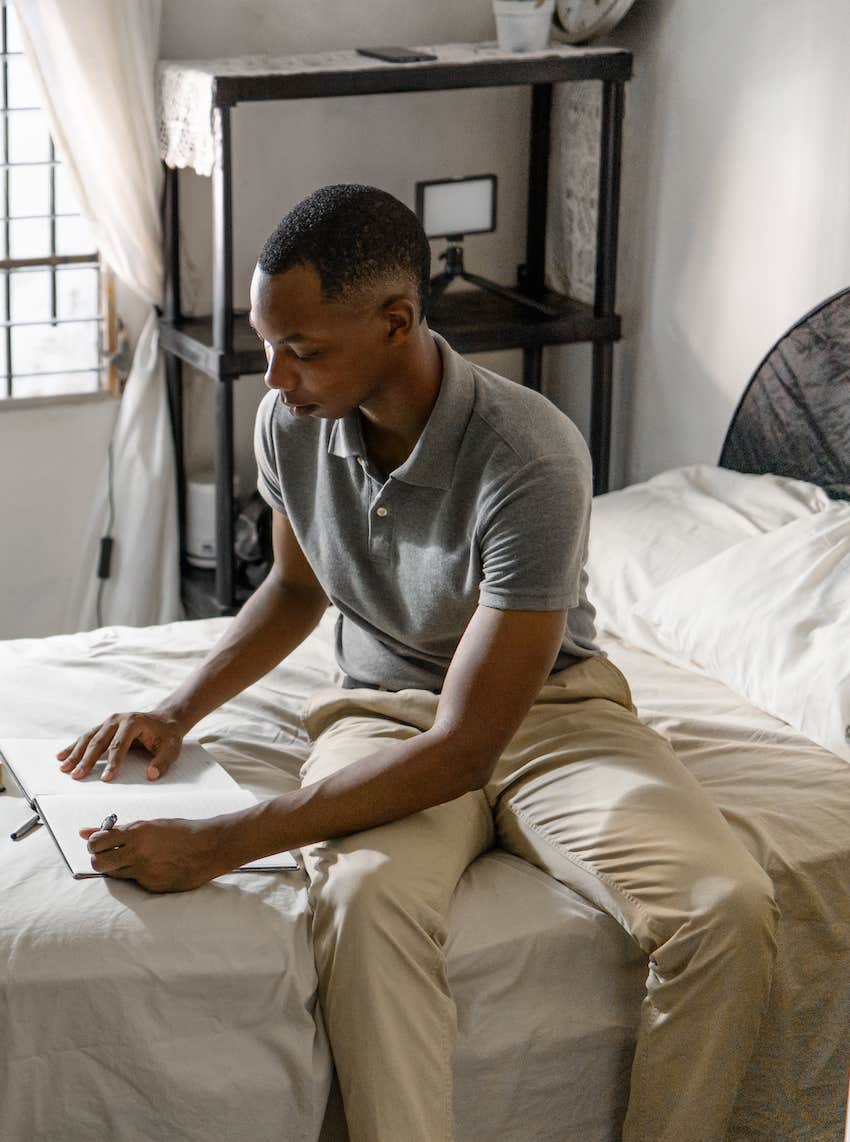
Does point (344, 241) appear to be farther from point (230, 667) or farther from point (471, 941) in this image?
point (471, 941)

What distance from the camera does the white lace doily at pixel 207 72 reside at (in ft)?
9.59

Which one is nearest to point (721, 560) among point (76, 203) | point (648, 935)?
point (648, 935)

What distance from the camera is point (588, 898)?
1705mm

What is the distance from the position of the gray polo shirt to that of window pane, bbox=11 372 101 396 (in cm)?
152

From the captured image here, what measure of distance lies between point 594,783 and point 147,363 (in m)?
1.91

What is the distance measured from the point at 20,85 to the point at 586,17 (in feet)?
3.85

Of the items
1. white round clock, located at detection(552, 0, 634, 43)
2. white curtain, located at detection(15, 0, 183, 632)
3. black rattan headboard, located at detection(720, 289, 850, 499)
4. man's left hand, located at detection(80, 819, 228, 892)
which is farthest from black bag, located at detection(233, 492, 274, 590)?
man's left hand, located at detection(80, 819, 228, 892)

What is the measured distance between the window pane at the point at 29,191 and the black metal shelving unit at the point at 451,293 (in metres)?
0.26

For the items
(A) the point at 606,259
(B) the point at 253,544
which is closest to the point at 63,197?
(B) the point at 253,544

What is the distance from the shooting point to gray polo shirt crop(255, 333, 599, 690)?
169cm

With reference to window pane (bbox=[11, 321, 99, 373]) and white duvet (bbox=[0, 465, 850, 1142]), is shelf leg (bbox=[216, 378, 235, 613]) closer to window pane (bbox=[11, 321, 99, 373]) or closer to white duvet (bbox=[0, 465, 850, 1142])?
window pane (bbox=[11, 321, 99, 373])

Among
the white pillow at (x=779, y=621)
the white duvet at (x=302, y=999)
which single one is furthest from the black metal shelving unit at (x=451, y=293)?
the white duvet at (x=302, y=999)

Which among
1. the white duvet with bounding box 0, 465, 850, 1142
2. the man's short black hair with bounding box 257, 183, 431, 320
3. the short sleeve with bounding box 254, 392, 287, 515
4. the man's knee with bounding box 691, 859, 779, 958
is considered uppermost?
the man's short black hair with bounding box 257, 183, 431, 320

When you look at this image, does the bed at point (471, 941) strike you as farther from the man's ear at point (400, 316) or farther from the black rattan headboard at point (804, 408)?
the man's ear at point (400, 316)
